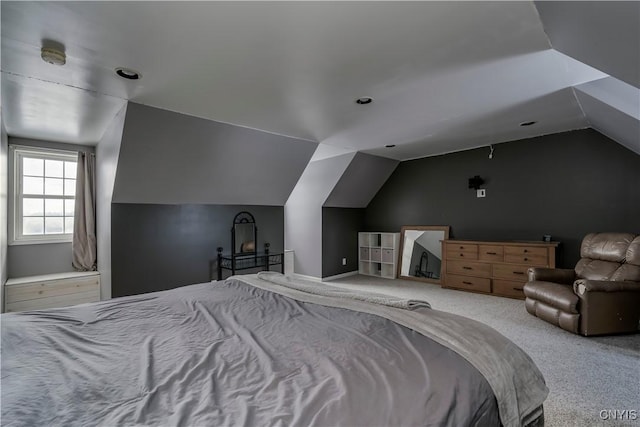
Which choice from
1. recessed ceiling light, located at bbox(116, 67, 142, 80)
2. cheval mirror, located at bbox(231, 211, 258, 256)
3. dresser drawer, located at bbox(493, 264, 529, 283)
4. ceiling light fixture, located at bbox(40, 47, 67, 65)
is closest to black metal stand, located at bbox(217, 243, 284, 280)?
cheval mirror, located at bbox(231, 211, 258, 256)

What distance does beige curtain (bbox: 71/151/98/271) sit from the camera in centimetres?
428

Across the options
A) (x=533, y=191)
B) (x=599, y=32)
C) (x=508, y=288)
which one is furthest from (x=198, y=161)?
(x=533, y=191)

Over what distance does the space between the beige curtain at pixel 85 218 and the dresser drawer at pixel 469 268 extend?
5576 millimetres

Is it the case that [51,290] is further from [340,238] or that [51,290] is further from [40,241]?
[340,238]

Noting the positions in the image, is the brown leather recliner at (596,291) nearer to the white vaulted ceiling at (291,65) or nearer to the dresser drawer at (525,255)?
the dresser drawer at (525,255)

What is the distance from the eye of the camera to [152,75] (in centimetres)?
246

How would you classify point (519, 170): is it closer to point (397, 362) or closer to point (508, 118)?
point (508, 118)

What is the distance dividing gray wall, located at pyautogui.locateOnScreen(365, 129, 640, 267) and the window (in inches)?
222

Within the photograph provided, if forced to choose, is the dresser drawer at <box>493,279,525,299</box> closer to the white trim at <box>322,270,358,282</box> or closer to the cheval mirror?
the white trim at <box>322,270,358,282</box>

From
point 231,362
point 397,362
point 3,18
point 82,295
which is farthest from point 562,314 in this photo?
point 82,295

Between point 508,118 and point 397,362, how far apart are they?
371 cm

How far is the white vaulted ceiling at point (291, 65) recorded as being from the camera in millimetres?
1761

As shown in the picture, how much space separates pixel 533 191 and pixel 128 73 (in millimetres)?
5402

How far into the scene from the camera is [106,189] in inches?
154
